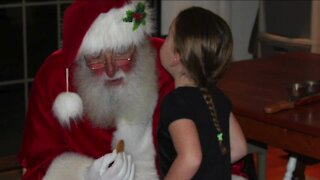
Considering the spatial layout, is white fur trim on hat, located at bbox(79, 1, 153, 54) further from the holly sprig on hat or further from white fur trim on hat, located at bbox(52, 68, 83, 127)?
white fur trim on hat, located at bbox(52, 68, 83, 127)

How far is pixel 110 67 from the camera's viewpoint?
218cm

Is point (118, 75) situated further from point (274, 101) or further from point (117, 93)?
point (274, 101)

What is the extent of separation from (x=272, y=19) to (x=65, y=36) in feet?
7.90

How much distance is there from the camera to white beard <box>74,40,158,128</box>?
2.25 metres

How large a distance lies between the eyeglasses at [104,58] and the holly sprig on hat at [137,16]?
86mm

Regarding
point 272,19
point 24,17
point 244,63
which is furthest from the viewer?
point 272,19

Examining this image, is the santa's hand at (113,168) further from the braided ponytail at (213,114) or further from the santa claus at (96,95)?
the braided ponytail at (213,114)

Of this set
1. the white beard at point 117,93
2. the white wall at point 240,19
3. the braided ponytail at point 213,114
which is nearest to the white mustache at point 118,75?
the white beard at point 117,93

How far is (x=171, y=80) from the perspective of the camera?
93.8 inches

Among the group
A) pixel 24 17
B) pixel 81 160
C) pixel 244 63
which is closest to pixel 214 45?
pixel 81 160

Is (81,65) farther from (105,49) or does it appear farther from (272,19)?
(272,19)

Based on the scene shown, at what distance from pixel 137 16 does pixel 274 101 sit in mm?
546

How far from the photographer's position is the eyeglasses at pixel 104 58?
221 centimetres

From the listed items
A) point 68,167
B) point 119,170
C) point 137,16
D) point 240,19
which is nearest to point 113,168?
point 119,170
